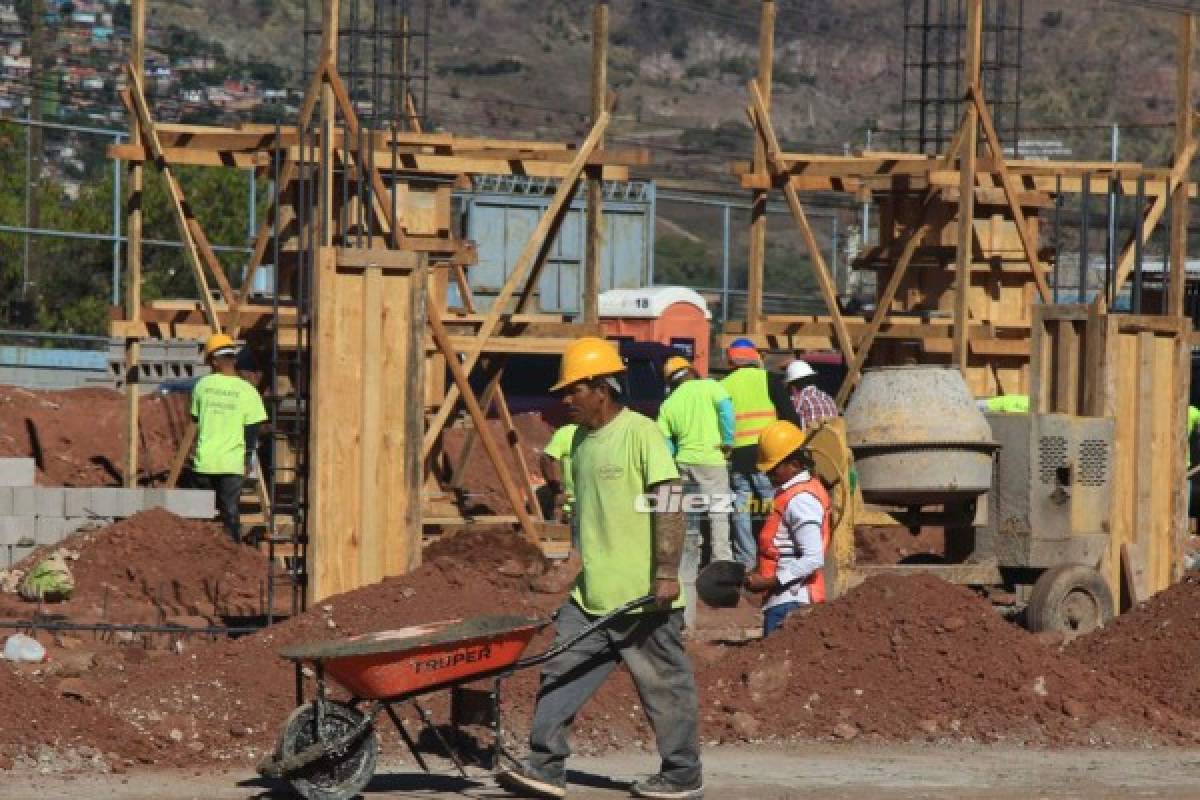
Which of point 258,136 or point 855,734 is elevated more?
point 258,136

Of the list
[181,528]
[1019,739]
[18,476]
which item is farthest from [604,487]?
[18,476]

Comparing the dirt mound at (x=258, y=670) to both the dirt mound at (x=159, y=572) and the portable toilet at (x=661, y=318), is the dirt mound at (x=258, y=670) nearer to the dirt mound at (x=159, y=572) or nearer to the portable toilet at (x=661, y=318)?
the dirt mound at (x=159, y=572)

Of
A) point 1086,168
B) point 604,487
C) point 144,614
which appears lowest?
point 144,614

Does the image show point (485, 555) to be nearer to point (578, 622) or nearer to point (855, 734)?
point (855, 734)

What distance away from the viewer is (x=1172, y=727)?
13.3m

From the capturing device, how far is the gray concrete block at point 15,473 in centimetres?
1986

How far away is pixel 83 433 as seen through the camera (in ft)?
84.7

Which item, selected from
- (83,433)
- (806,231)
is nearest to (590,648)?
(806,231)

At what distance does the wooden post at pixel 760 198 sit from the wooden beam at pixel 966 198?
1.90 m

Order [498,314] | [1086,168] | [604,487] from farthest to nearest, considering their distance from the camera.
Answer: [1086,168] < [498,314] < [604,487]

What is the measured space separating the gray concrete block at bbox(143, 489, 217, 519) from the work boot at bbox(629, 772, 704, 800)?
883 centimetres

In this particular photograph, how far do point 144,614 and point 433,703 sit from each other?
5.42 m

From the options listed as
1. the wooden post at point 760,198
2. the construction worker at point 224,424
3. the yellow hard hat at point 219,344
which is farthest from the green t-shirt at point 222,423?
the wooden post at point 760,198

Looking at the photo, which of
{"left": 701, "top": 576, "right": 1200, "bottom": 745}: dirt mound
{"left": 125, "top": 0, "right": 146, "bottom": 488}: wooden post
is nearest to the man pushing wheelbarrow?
{"left": 701, "top": 576, "right": 1200, "bottom": 745}: dirt mound
